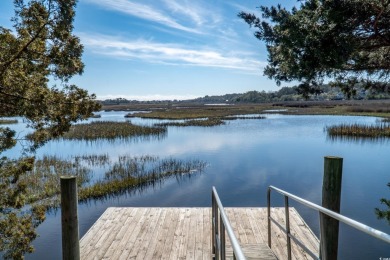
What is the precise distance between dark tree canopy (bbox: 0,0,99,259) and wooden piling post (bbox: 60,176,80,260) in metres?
2.12

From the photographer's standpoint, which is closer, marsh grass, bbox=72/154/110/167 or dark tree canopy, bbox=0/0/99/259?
dark tree canopy, bbox=0/0/99/259

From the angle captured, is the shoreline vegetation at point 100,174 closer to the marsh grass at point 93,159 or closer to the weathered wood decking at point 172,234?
the marsh grass at point 93,159

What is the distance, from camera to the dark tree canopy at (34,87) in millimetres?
6141

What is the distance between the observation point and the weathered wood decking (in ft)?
22.3

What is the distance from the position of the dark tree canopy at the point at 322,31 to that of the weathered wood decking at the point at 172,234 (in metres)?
4.14

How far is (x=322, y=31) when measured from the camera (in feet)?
20.2

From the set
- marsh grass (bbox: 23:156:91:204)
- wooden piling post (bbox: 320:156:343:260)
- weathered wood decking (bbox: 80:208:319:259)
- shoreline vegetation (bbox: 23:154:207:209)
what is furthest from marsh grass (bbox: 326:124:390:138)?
wooden piling post (bbox: 320:156:343:260)

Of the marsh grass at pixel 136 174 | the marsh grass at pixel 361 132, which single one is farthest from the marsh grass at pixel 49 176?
the marsh grass at pixel 361 132

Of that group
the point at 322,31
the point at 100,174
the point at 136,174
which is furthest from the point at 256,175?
the point at 322,31

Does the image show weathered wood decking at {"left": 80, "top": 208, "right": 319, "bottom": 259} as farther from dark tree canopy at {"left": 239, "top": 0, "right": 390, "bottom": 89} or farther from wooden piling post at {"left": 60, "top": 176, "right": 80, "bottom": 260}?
dark tree canopy at {"left": 239, "top": 0, "right": 390, "bottom": 89}

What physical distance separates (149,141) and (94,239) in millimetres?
24084

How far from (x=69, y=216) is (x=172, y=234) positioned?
135 inches

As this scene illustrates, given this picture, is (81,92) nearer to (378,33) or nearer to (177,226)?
(177,226)

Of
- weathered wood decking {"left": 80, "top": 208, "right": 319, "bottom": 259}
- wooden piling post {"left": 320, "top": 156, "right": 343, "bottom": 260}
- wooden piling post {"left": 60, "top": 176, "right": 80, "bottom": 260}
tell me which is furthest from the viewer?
weathered wood decking {"left": 80, "top": 208, "right": 319, "bottom": 259}
